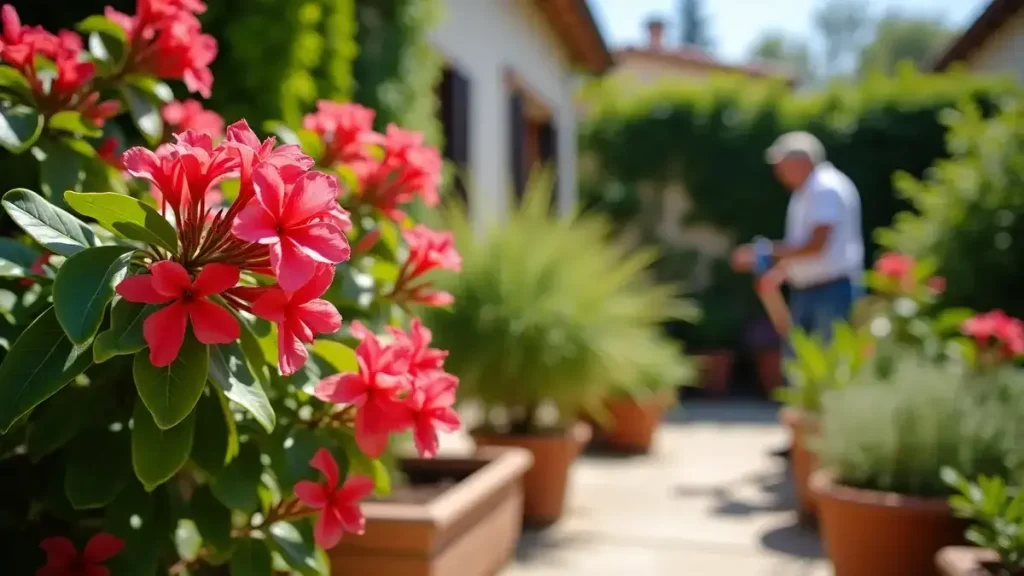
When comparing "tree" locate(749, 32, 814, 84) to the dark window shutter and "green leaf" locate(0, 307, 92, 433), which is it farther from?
"green leaf" locate(0, 307, 92, 433)

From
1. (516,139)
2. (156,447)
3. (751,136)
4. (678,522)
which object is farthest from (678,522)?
(751,136)

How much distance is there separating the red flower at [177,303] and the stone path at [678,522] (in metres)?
2.19

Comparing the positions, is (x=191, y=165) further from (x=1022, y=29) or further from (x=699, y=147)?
(x=1022, y=29)

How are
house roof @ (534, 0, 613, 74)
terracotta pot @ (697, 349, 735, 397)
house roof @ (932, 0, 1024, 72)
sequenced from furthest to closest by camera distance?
house roof @ (932, 0, 1024, 72), terracotta pot @ (697, 349, 735, 397), house roof @ (534, 0, 613, 74)

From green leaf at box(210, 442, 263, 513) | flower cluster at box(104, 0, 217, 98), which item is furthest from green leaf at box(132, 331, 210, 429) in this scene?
flower cluster at box(104, 0, 217, 98)

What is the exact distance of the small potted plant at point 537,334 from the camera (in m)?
3.33

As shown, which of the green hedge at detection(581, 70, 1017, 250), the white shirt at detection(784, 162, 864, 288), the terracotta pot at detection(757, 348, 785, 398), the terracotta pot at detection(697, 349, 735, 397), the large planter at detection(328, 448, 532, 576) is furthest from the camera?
the green hedge at detection(581, 70, 1017, 250)

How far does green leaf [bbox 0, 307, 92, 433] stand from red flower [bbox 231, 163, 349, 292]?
0.24 meters

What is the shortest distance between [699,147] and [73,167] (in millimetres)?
9082

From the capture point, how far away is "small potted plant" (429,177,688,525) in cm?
333

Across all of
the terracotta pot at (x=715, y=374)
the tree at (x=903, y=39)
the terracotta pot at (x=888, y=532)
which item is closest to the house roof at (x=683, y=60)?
the terracotta pot at (x=715, y=374)

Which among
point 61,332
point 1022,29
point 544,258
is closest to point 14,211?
point 61,332

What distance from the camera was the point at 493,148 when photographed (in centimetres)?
604

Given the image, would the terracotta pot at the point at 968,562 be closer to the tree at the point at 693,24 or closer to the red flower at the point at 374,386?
the red flower at the point at 374,386
